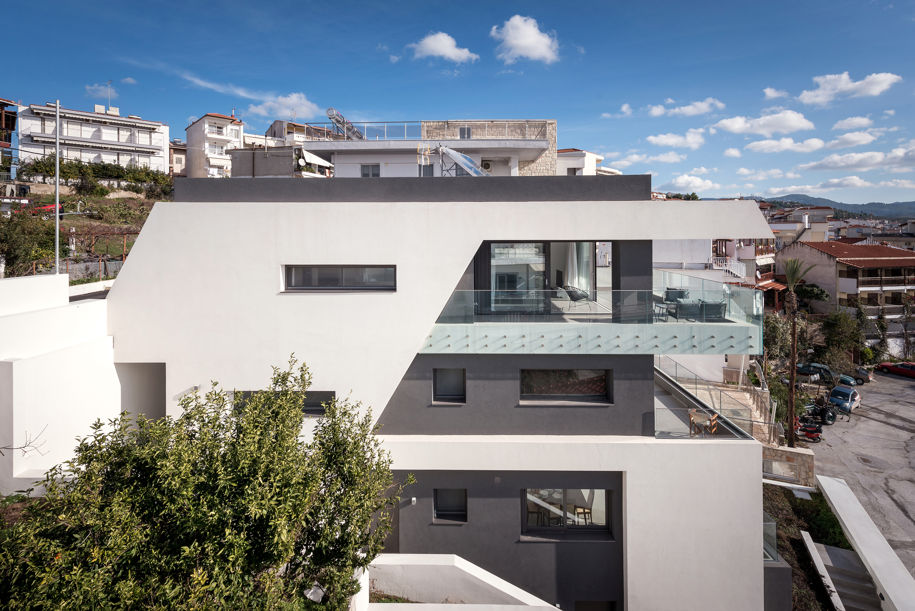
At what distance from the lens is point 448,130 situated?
1788 centimetres

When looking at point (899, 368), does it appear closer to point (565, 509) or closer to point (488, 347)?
point (565, 509)

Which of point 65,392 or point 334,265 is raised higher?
point 334,265

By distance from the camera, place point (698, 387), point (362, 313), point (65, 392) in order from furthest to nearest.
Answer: point (698, 387) < point (362, 313) < point (65, 392)

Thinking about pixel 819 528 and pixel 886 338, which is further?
pixel 886 338

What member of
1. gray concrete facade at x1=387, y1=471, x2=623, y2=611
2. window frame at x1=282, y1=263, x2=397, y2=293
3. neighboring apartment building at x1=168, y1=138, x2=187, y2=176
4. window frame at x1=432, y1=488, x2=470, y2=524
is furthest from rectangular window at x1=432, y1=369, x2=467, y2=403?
neighboring apartment building at x1=168, y1=138, x2=187, y2=176

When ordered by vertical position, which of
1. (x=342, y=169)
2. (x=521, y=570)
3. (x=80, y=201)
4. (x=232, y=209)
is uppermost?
(x=80, y=201)

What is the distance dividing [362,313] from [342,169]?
800 cm

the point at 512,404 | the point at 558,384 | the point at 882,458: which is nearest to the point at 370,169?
the point at 512,404

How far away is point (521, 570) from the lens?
439 inches

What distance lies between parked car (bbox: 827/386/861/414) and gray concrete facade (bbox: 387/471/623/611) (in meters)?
29.7

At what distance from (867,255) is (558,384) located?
51601 millimetres

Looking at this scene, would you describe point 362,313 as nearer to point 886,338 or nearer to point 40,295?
point 40,295

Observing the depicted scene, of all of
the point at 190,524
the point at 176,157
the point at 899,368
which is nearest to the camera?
the point at 190,524

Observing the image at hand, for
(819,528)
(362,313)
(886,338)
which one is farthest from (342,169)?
(886,338)
